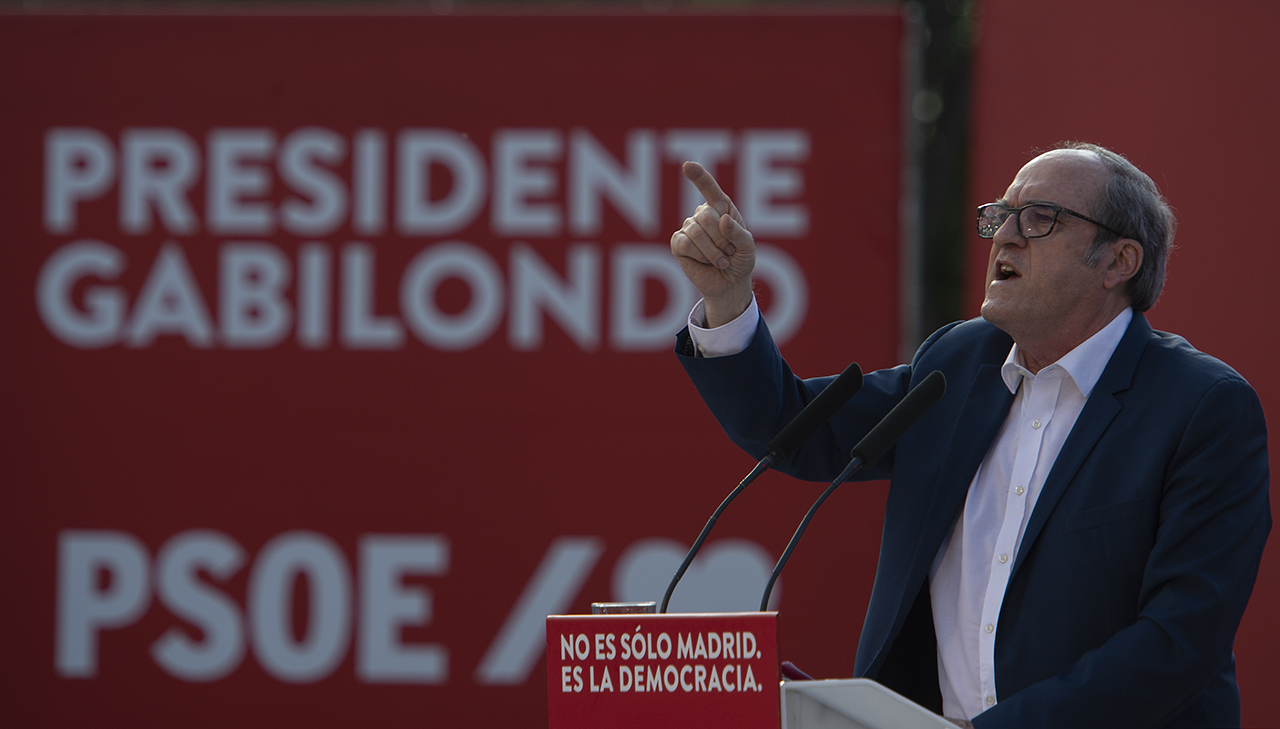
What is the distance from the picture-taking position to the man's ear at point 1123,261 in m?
1.72

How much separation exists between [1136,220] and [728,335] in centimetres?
62

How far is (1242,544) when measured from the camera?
1.49 m

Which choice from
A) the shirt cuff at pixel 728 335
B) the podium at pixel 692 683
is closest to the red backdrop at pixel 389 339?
the shirt cuff at pixel 728 335

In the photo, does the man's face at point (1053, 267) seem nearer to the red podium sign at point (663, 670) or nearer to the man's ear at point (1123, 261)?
the man's ear at point (1123, 261)

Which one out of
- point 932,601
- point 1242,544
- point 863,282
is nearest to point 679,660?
point 932,601

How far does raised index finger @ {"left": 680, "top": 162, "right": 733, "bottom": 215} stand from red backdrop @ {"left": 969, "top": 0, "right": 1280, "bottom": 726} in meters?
1.96

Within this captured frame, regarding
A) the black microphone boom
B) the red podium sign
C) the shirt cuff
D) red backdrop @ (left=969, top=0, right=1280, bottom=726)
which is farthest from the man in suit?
red backdrop @ (left=969, top=0, right=1280, bottom=726)

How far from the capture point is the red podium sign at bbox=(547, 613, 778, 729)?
3.98 feet

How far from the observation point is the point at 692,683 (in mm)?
1225

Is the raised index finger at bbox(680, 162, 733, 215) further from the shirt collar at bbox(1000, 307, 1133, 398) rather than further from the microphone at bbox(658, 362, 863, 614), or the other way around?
the shirt collar at bbox(1000, 307, 1133, 398)

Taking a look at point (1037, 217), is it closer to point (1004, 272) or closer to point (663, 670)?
point (1004, 272)

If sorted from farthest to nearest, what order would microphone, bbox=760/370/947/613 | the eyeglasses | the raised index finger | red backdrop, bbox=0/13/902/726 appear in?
red backdrop, bbox=0/13/902/726, the eyeglasses, the raised index finger, microphone, bbox=760/370/947/613

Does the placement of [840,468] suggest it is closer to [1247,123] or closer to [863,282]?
[863,282]

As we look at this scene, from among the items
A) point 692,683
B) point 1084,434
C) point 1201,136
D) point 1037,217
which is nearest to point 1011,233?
point 1037,217
